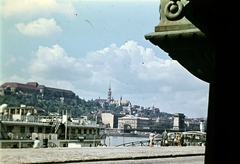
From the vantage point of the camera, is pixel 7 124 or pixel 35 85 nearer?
pixel 7 124

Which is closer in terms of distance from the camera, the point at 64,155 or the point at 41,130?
the point at 64,155

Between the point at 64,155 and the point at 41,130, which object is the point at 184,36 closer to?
the point at 64,155

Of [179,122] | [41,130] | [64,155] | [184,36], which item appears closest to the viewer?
[184,36]

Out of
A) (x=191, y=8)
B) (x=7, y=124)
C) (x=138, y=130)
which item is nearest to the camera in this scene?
(x=191, y=8)

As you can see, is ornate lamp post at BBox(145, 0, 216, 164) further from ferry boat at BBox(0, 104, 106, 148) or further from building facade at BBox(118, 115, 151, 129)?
building facade at BBox(118, 115, 151, 129)

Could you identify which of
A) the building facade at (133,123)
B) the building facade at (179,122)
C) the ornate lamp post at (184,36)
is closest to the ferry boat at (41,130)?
the ornate lamp post at (184,36)

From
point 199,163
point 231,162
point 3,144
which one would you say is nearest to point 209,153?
point 231,162

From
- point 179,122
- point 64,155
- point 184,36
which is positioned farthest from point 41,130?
point 179,122

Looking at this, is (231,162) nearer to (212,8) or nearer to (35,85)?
(212,8)
